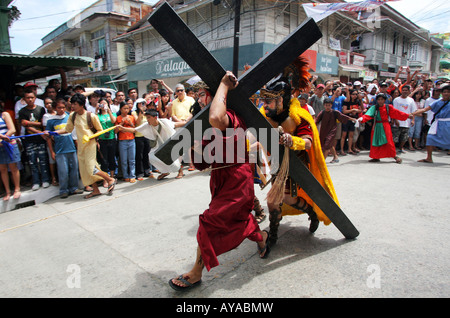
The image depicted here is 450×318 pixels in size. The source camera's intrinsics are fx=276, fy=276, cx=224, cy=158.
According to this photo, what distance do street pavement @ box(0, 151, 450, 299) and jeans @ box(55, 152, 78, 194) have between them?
0.42 metres

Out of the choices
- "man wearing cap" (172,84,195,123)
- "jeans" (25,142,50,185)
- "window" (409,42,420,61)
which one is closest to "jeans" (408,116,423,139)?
"man wearing cap" (172,84,195,123)

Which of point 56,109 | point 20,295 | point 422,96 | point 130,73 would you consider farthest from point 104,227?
point 130,73

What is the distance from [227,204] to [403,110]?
8314mm

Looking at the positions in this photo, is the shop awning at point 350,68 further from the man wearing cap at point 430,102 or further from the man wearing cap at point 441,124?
the man wearing cap at point 441,124

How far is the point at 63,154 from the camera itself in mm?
5059

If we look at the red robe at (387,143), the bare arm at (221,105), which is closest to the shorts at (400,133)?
the red robe at (387,143)

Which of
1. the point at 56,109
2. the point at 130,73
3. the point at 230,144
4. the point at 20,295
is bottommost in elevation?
the point at 20,295

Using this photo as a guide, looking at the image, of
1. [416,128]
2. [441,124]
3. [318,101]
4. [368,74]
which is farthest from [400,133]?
[368,74]

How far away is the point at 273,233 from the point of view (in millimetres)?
2998

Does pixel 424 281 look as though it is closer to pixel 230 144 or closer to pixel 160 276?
pixel 230 144

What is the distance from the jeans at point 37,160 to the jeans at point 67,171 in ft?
1.00

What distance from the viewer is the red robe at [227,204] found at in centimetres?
217

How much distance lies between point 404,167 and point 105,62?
23847 mm
